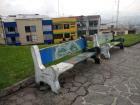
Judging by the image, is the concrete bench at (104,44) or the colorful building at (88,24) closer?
the concrete bench at (104,44)

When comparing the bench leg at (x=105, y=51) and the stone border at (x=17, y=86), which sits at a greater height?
the bench leg at (x=105, y=51)

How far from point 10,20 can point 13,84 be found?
1469 inches

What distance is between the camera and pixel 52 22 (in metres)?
41.1

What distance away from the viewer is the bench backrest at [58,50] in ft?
13.7

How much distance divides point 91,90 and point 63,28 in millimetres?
38738

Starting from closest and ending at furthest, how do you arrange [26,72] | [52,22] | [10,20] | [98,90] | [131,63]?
[98,90]
[26,72]
[131,63]
[10,20]
[52,22]

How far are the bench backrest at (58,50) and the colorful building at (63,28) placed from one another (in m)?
35.6

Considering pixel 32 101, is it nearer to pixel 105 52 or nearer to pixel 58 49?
pixel 58 49

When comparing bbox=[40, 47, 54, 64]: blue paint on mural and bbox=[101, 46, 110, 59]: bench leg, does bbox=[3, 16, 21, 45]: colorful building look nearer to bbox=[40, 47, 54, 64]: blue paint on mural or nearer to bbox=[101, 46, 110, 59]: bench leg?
bbox=[101, 46, 110, 59]: bench leg

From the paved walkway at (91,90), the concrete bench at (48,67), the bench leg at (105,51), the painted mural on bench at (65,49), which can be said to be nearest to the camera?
the paved walkway at (91,90)

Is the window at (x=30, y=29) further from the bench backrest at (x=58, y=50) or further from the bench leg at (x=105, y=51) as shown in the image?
the bench backrest at (x=58, y=50)

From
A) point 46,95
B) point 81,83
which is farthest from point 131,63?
point 46,95

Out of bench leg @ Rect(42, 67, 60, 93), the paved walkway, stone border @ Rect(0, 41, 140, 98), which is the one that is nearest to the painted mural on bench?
the paved walkway

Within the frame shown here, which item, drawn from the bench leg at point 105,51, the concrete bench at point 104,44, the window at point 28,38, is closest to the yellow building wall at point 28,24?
the window at point 28,38
